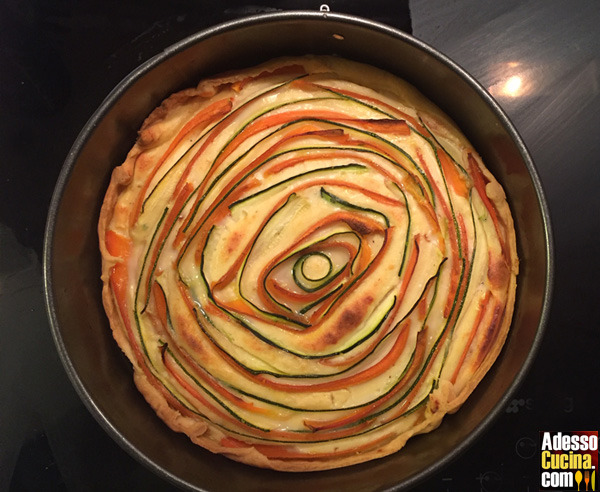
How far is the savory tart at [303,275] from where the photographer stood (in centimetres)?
173

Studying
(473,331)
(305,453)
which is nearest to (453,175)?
(473,331)

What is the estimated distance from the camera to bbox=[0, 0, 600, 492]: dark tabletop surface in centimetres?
209

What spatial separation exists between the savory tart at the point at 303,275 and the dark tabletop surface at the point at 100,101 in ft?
1.45

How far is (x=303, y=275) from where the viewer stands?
1.72 m

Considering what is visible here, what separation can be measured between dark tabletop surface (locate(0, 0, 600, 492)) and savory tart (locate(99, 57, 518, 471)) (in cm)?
44

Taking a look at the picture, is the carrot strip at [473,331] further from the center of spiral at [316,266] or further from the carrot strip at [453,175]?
the center of spiral at [316,266]

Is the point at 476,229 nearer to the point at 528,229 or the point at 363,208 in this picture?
the point at 528,229

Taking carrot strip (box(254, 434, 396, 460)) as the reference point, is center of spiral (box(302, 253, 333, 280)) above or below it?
above

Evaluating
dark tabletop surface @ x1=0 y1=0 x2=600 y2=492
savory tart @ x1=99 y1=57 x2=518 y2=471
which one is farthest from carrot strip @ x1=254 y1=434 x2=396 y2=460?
dark tabletop surface @ x1=0 y1=0 x2=600 y2=492

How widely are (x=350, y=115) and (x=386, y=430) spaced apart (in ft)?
3.47

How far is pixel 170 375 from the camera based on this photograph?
1792 millimetres

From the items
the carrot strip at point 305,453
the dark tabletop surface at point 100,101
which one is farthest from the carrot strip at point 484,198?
the carrot strip at point 305,453

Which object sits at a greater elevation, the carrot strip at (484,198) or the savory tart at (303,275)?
the carrot strip at (484,198)

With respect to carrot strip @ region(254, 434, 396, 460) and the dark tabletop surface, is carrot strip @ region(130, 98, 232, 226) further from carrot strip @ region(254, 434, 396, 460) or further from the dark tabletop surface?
carrot strip @ region(254, 434, 396, 460)
